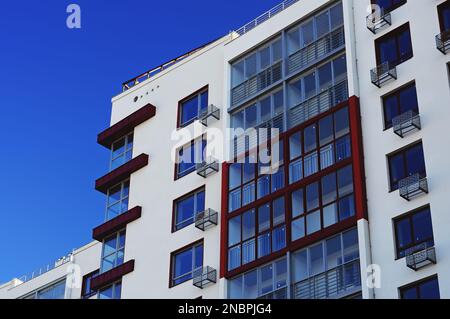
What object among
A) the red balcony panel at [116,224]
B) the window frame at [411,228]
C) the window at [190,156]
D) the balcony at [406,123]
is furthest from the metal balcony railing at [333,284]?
the red balcony panel at [116,224]

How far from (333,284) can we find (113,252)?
57.7 feet

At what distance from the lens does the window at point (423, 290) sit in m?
36.6

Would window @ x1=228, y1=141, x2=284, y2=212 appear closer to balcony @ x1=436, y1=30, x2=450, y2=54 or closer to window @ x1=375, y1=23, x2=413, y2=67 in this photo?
window @ x1=375, y1=23, x2=413, y2=67

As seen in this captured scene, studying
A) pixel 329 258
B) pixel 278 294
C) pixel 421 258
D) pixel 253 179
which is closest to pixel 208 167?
pixel 253 179

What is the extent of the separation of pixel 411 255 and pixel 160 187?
1861 centimetres

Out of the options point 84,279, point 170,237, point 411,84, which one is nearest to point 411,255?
point 411,84

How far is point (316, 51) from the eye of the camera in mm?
46969

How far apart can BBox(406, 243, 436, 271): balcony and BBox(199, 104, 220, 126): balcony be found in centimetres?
1663

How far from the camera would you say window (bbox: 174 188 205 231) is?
49.0 metres

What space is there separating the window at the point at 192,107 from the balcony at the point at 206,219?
23.1ft

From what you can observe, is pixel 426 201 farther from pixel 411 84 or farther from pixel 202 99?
pixel 202 99

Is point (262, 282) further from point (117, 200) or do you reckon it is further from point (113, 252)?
point (117, 200)

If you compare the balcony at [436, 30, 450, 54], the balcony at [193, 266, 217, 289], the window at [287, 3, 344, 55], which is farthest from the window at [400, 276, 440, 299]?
the window at [287, 3, 344, 55]

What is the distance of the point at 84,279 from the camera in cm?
5747
